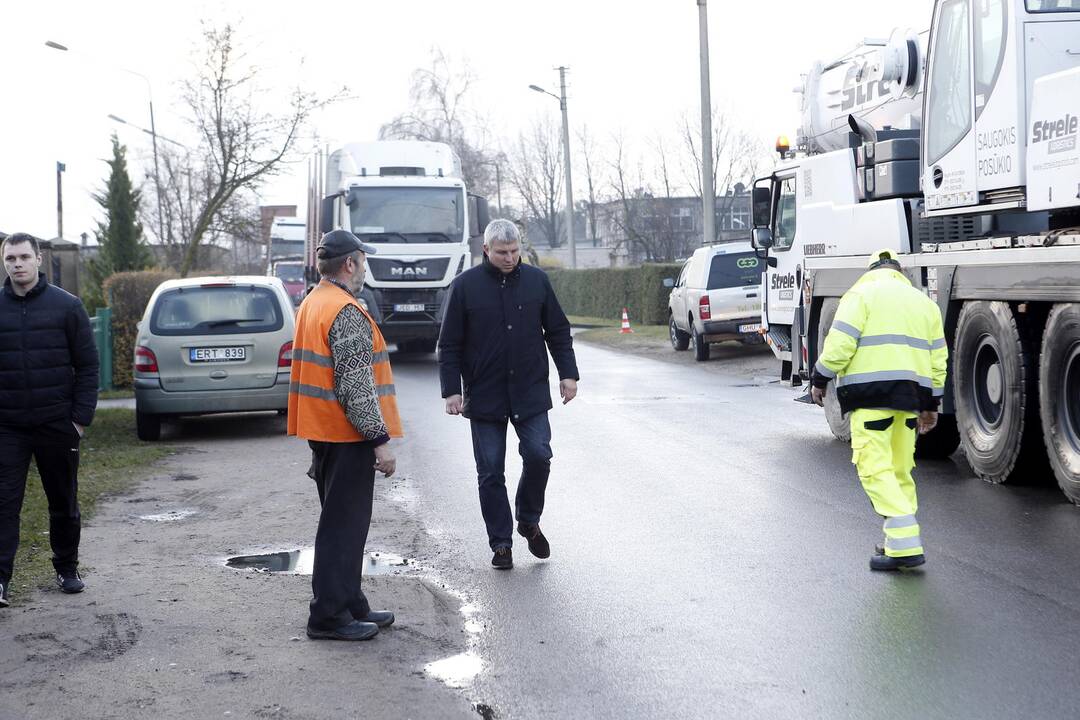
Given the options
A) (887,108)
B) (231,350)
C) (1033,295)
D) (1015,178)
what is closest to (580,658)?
(1033,295)

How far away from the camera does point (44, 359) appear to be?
6781mm

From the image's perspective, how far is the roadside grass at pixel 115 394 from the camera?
66.3ft

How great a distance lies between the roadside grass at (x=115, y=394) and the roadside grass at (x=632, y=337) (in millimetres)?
12648

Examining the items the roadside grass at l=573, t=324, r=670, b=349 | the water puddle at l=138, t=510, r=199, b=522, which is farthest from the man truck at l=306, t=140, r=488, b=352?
the water puddle at l=138, t=510, r=199, b=522

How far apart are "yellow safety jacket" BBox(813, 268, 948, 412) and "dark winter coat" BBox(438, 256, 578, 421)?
1.45m

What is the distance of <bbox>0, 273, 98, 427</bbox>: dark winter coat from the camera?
671 cm

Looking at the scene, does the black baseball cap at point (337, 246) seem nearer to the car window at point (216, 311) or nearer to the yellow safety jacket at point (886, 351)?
the yellow safety jacket at point (886, 351)

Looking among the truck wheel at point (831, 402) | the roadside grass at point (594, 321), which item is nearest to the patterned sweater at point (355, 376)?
the truck wheel at point (831, 402)

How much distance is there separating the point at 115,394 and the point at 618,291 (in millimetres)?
23838

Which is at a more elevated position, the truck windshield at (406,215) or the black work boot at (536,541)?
the truck windshield at (406,215)

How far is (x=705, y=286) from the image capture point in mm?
24703

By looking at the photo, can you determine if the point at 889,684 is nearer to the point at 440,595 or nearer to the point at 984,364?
the point at 440,595

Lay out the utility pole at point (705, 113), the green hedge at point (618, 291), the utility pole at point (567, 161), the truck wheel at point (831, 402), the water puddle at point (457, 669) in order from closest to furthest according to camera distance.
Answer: the water puddle at point (457, 669)
the truck wheel at point (831, 402)
the utility pole at point (705, 113)
the green hedge at point (618, 291)
the utility pole at point (567, 161)

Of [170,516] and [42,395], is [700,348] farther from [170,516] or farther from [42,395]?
[42,395]
